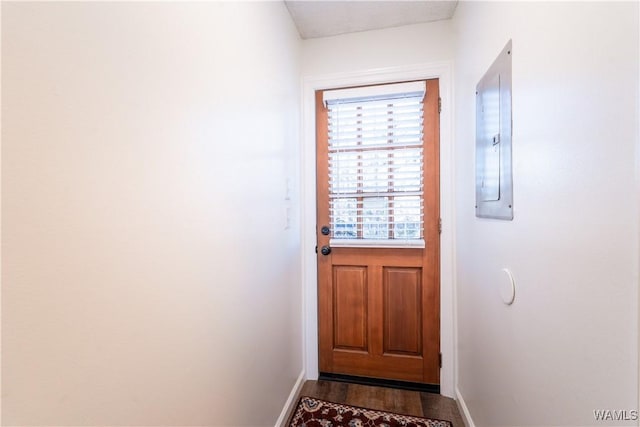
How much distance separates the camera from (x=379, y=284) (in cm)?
198

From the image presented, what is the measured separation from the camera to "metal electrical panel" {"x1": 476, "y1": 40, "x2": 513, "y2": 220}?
42.9 inches

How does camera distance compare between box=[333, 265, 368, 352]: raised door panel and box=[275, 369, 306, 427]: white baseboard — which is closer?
box=[275, 369, 306, 427]: white baseboard

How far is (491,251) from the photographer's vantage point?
1264 millimetres

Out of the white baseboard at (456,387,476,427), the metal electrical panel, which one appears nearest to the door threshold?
the white baseboard at (456,387,476,427)

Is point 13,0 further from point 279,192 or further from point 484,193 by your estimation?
point 484,193

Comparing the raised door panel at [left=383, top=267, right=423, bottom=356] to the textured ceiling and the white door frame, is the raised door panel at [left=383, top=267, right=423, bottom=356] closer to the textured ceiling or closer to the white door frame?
the white door frame

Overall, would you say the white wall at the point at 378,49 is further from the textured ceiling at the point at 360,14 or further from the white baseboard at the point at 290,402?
the white baseboard at the point at 290,402

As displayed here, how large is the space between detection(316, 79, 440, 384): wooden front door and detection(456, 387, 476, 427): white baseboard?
161mm

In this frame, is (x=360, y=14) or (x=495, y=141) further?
(x=360, y=14)

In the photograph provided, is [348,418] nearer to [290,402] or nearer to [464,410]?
[290,402]

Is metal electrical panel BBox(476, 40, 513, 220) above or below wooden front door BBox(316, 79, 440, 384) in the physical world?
Result: above

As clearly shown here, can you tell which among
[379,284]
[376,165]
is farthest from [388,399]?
[376,165]

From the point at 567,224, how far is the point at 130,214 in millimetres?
1116

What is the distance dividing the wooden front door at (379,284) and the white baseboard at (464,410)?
16 centimetres
